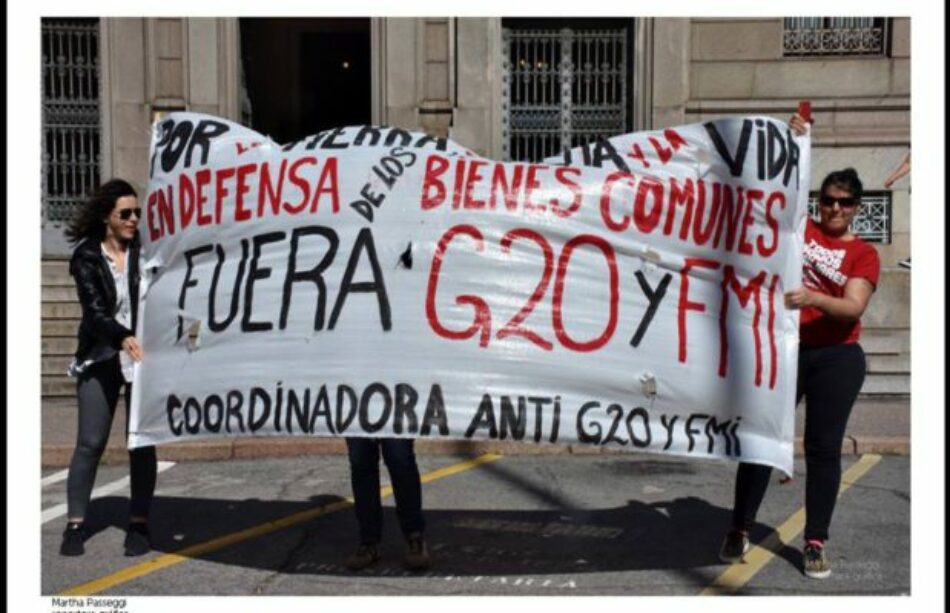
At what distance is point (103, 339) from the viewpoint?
521 cm

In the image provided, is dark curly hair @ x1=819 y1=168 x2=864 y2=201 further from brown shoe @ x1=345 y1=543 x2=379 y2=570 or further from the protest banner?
brown shoe @ x1=345 y1=543 x2=379 y2=570

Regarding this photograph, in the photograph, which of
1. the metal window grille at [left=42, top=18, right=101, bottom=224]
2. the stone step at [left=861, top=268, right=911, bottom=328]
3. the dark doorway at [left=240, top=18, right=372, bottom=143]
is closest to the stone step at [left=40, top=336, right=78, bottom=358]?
the metal window grille at [left=42, top=18, right=101, bottom=224]

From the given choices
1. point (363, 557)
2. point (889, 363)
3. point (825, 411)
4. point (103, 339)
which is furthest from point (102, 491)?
point (889, 363)

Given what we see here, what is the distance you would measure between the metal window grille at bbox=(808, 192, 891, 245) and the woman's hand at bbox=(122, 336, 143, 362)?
8769mm

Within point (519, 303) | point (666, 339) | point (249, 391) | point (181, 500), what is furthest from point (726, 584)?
point (181, 500)

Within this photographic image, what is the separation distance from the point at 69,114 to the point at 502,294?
9.41 metres

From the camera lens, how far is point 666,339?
461cm

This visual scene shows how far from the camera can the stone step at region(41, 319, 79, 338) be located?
11352 mm

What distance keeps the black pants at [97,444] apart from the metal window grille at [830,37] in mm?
8986

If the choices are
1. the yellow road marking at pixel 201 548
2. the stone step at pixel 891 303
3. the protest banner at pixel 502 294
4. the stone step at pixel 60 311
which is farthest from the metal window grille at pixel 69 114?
the protest banner at pixel 502 294

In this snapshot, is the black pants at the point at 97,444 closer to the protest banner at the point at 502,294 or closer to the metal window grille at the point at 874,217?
the protest banner at the point at 502,294

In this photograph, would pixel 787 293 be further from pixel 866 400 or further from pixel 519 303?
pixel 866 400

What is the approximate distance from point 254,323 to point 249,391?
28 centimetres

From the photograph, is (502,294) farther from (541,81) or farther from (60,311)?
(541,81)
